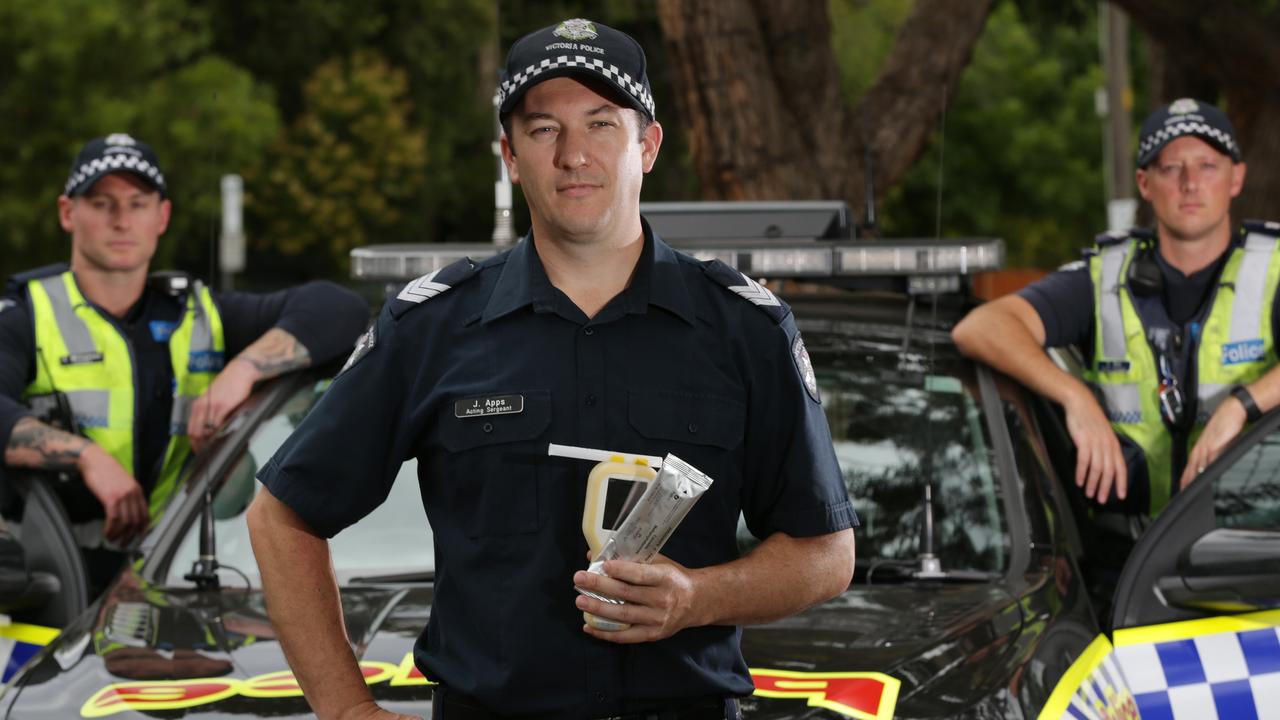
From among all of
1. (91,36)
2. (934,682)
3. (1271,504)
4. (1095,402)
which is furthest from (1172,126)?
(91,36)

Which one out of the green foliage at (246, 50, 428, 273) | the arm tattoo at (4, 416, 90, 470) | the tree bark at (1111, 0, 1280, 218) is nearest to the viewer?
the arm tattoo at (4, 416, 90, 470)

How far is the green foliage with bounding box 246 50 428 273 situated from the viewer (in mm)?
27344

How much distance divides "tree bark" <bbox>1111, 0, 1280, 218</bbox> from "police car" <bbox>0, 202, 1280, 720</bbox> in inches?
269

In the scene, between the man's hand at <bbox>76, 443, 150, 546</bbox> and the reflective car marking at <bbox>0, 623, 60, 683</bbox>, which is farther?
the man's hand at <bbox>76, 443, 150, 546</bbox>

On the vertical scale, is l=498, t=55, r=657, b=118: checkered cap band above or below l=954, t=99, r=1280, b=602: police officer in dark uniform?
above

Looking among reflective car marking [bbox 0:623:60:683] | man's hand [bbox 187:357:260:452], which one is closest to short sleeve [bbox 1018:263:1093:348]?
man's hand [bbox 187:357:260:452]

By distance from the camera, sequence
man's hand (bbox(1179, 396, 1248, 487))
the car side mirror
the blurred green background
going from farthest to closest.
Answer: the blurred green background, man's hand (bbox(1179, 396, 1248, 487)), the car side mirror

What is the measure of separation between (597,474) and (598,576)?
195mm

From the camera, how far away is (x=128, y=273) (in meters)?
4.67

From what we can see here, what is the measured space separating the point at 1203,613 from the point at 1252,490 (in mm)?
317

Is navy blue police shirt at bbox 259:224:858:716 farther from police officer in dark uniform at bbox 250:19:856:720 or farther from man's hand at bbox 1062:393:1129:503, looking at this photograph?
man's hand at bbox 1062:393:1129:503

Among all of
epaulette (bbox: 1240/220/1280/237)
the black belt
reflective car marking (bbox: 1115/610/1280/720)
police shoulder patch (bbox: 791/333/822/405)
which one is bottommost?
reflective car marking (bbox: 1115/610/1280/720)

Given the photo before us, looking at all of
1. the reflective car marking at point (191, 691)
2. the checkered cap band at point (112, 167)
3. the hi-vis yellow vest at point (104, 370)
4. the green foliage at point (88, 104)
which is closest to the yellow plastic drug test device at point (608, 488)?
the reflective car marking at point (191, 691)

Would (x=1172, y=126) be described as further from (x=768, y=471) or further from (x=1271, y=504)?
(x=768, y=471)
